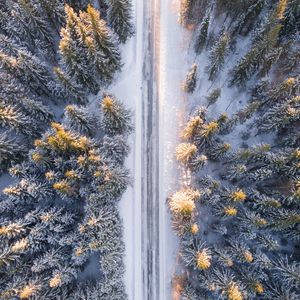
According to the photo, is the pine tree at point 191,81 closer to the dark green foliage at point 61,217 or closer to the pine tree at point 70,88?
the dark green foliage at point 61,217

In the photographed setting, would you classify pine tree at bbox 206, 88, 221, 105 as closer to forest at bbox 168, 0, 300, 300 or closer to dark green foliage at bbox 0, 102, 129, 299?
forest at bbox 168, 0, 300, 300

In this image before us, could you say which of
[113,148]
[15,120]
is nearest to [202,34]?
[113,148]

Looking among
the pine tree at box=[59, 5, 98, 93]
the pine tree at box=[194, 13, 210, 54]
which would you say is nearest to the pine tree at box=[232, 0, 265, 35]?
the pine tree at box=[194, 13, 210, 54]

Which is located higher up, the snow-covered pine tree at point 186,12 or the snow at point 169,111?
the snow-covered pine tree at point 186,12

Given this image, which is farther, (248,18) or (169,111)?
(169,111)

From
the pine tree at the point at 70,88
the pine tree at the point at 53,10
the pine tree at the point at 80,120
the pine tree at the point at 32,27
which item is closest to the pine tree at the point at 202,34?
the pine tree at the point at 70,88

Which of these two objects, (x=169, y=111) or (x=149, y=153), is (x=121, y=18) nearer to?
(x=169, y=111)

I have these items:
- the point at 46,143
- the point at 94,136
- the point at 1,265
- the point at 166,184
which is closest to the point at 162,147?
the point at 166,184
